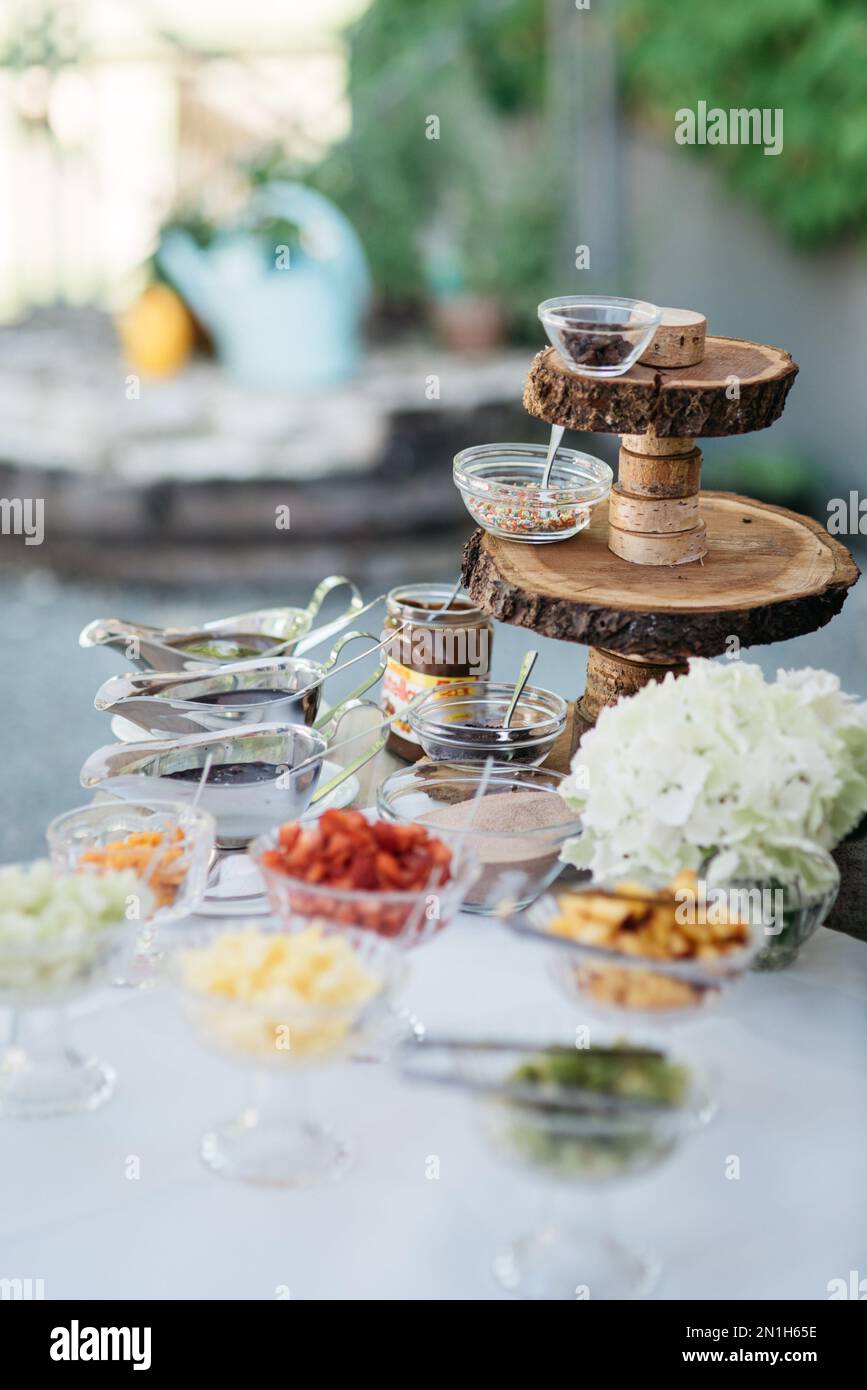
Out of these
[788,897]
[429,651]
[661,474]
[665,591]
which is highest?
[661,474]

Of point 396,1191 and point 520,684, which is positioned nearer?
point 396,1191

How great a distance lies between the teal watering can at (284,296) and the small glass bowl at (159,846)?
384cm

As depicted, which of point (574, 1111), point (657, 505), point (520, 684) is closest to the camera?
point (574, 1111)

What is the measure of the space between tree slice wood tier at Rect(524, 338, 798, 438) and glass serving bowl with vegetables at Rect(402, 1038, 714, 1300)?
635mm

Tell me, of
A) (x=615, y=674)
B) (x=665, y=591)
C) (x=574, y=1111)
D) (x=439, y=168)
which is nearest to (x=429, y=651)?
(x=615, y=674)

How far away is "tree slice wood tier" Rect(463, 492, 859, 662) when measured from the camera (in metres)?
1.32

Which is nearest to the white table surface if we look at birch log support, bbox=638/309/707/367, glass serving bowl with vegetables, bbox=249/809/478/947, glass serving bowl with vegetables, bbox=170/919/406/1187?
glass serving bowl with vegetables, bbox=170/919/406/1187

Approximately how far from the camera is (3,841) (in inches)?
126

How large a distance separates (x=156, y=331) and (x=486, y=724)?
3.83 m

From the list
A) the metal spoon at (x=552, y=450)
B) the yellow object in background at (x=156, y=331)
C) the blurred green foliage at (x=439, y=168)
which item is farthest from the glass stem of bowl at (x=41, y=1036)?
the blurred green foliage at (x=439, y=168)

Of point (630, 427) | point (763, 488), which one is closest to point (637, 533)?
point (630, 427)

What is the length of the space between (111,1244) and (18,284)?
4984 mm

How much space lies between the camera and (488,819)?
1.33m

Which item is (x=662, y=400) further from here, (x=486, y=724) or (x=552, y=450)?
(x=486, y=724)
